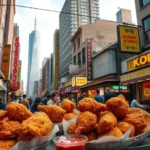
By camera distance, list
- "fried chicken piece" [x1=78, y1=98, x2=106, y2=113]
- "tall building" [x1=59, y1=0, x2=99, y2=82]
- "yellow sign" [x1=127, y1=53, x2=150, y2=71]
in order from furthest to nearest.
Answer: "tall building" [x1=59, y1=0, x2=99, y2=82], "yellow sign" [x1=127, y1=53, x2=150, y2=71], "fried chicken piece" [x1=78, y1=98, x2=106, y2=113]

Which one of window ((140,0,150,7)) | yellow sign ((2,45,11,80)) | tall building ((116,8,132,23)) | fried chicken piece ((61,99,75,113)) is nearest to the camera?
fried chicken piece ((61,99,75,113))

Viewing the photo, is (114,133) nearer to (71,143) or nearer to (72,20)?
(71,143)

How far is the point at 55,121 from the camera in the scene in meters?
1.91

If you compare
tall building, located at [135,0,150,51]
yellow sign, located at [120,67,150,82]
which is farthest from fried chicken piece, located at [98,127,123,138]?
tall building, located at [135,0,150,51]

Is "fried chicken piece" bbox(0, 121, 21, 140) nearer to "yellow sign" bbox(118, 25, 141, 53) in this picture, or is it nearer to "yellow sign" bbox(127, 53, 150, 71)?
"yellow sign" bbox(127, 53, 150, 71)

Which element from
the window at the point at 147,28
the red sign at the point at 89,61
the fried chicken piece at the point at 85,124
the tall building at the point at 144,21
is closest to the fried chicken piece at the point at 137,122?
the fried chicken piece at the point at 85,124

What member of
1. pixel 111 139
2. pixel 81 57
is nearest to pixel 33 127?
pixel 111 139

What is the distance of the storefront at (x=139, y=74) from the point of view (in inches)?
484

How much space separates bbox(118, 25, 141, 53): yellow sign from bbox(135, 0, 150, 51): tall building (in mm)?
2350

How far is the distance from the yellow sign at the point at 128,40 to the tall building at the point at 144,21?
2.35 m

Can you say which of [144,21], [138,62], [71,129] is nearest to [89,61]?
[144,21]

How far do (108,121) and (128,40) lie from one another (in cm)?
1348

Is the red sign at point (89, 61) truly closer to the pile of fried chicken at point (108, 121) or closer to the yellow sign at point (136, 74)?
the yellow sign at point (136, 74)

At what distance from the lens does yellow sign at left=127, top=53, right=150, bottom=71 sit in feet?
40.9
